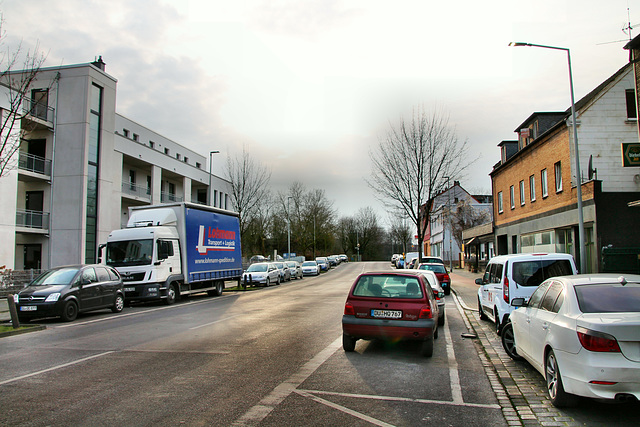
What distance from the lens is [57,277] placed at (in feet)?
46.9

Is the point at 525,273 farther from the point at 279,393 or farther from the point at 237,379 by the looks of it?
the point at 237,379

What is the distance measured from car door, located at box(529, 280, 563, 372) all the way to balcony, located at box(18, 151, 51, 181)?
95.7 ft

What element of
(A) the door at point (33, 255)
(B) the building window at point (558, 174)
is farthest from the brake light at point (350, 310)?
(A) the door at point (33, 255)

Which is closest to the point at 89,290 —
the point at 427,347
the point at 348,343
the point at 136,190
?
the point at 348,343

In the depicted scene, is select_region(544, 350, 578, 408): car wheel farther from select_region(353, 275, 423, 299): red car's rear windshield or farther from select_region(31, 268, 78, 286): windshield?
select_region(31, 268, 78, 286): windshield

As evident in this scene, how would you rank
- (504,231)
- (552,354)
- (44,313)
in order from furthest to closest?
(504,231) < (44,313) < (552,354)

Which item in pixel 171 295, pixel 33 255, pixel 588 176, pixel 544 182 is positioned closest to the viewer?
pixel 171 295

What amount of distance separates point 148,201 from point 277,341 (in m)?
34.1

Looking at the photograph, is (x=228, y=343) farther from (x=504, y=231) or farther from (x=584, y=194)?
(x=504, y=231)

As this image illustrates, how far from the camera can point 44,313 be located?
520 inches

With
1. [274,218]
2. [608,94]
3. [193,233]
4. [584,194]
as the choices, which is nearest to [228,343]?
[193,233]

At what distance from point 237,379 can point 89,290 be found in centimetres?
1012

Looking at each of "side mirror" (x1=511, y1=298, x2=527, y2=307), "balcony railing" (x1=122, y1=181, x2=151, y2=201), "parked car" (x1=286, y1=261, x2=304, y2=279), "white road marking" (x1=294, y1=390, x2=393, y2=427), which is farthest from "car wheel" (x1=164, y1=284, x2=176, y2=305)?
"parked car" (x1=286, y1=261, x2=304, y2=279)

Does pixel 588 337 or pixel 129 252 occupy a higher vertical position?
pixel 129 252
